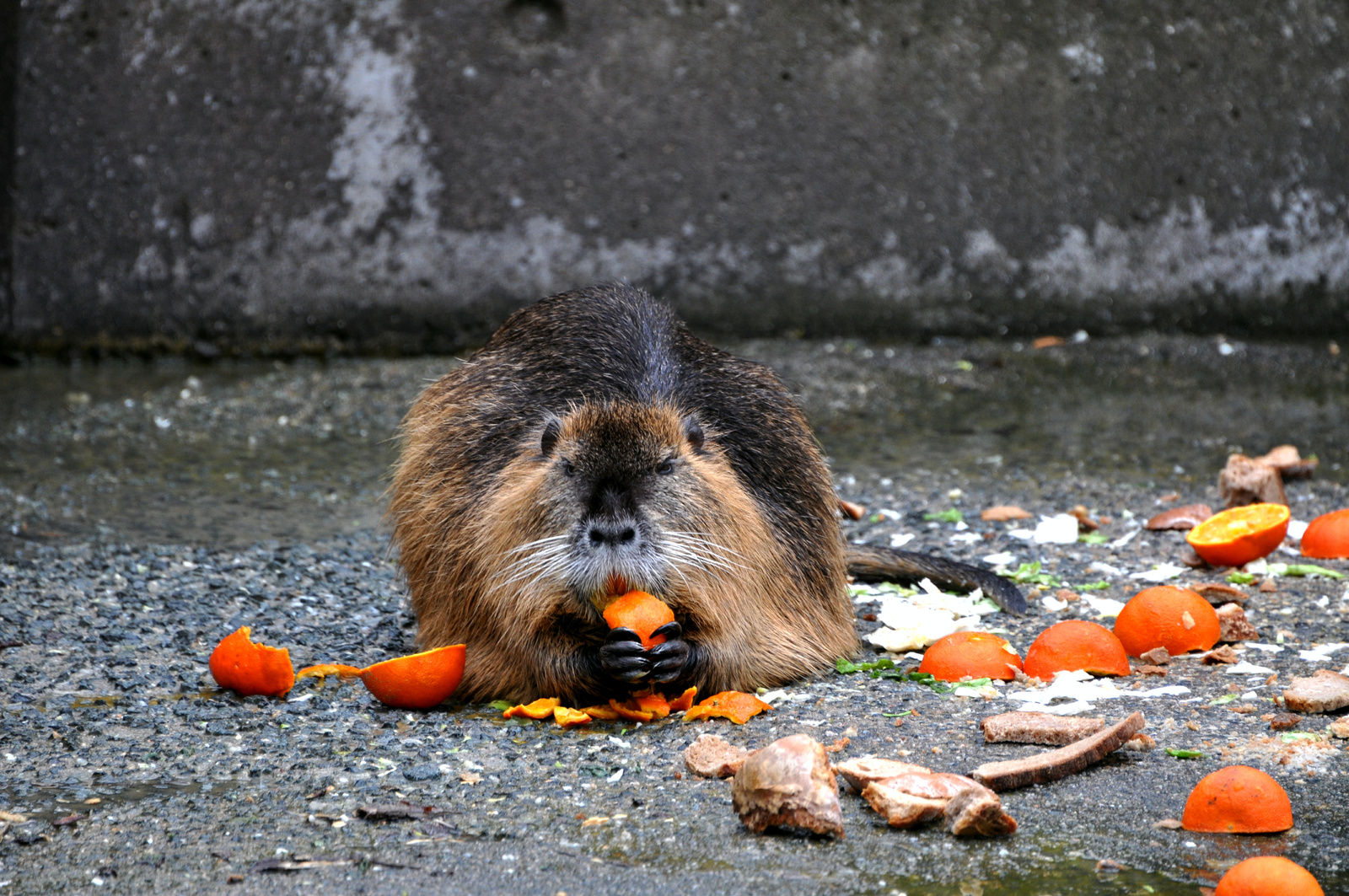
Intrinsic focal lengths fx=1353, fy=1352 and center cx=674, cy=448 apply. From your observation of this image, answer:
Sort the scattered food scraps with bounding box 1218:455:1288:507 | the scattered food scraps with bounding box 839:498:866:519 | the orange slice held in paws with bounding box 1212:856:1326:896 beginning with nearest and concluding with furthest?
the orange slice held in paws with bounding box 1212:856:1326:896
the scattered food scraps with bounding box 1218:455:1288:507
the scattered food scraps with bounding box 839:498:866:519

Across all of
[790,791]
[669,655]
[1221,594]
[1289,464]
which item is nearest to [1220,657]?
[1221,594]

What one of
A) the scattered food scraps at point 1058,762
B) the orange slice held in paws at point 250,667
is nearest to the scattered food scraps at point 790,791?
the scattered food scraps at point 1058,762

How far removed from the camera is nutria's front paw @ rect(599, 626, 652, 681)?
2611 millimetres

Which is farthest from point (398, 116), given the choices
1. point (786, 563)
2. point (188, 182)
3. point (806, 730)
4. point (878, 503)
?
point (806, 730)

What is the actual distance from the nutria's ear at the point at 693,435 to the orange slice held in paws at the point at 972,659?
680mm

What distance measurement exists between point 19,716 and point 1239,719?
2.36 m

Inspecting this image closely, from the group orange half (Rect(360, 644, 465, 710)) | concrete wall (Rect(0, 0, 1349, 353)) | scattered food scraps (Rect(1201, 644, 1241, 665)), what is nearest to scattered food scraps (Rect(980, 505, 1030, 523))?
scattered food scraps (Rect(1201, 644, 1241, 665))

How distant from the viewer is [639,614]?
103 inches

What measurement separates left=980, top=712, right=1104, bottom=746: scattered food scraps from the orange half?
107cm

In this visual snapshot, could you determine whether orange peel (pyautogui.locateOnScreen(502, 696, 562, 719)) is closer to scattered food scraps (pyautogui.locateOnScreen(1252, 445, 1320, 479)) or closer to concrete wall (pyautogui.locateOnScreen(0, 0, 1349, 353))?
scattered food scraps (pyautogui.locateOnScreen(1252, 445, 1320, 479))

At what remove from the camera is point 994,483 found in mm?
4688

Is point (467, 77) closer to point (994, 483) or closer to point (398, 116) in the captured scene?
point (398, 116)

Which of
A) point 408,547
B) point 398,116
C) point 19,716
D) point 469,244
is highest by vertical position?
point 398,116

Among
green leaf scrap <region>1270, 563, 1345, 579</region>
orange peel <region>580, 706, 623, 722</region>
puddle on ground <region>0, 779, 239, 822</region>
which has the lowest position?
puddle on ground <region>0, 779, 239, 822</region>
